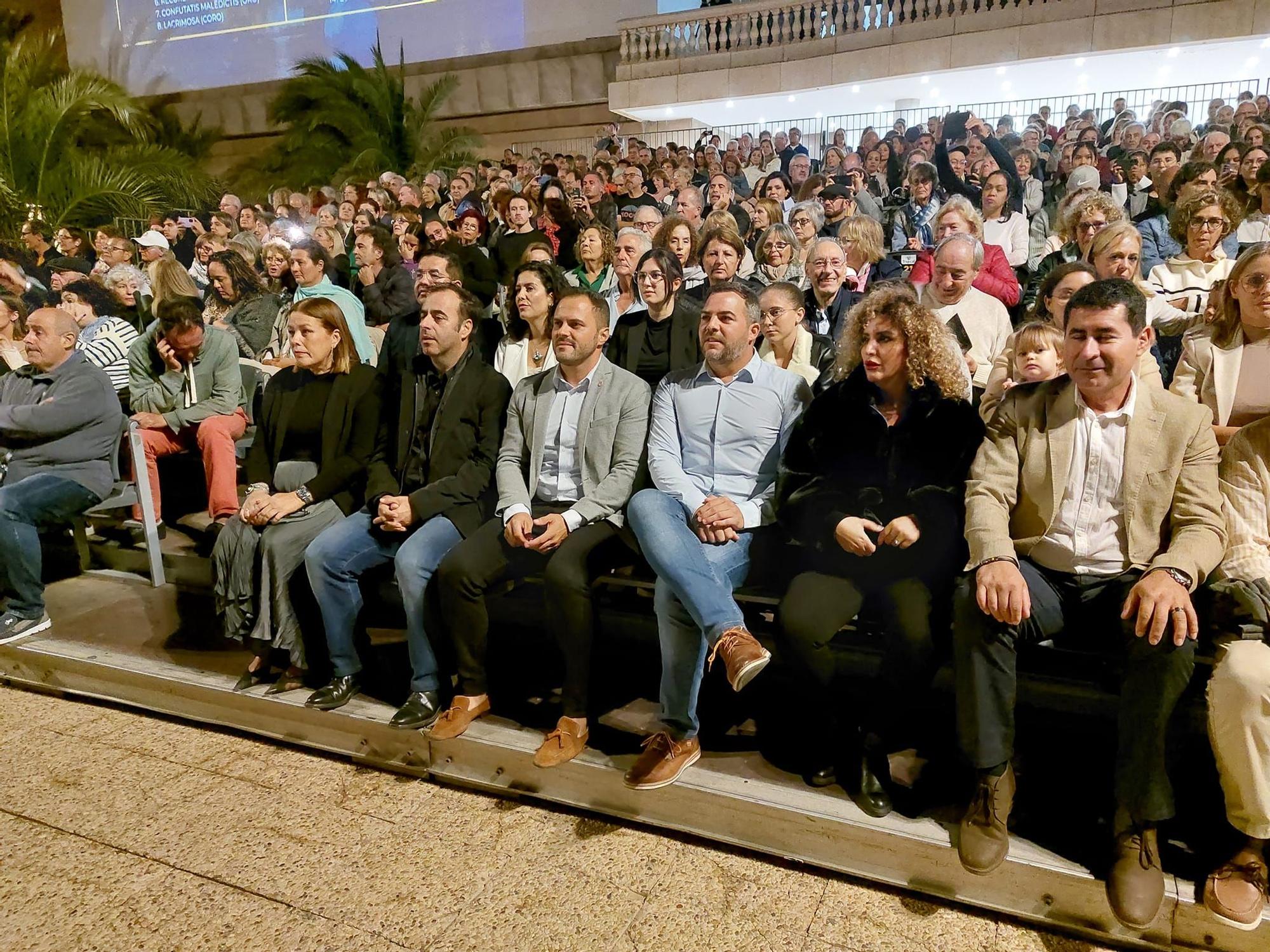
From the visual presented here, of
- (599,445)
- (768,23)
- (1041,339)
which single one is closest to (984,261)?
(1041,339)

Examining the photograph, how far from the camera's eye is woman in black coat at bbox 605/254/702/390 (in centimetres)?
358

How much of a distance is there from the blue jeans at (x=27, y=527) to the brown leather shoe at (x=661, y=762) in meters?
2.79

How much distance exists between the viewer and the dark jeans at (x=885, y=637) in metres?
2.15

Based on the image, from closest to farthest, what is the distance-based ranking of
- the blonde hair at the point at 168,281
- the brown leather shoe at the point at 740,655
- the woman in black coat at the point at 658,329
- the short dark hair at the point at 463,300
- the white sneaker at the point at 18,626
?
the brown leather shoe at the point at 740,655 → the short dark hair at the point at 463,300 → the white sneaker at the point at 18,626 → the woman in black coat at the point at 658,329 → the blonde hair at the point at 168,281

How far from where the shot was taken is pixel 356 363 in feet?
10.5

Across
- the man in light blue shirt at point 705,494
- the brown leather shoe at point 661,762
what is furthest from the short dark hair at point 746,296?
the brown leather shoe at point 661,762

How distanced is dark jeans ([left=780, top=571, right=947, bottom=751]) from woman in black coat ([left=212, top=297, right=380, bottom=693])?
1679mm

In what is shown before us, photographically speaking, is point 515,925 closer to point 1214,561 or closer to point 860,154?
point 1214,561

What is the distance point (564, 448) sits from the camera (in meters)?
2.87

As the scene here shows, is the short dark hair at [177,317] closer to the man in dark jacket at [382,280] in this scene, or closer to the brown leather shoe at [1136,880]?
the man in dark jacket at [382,280]

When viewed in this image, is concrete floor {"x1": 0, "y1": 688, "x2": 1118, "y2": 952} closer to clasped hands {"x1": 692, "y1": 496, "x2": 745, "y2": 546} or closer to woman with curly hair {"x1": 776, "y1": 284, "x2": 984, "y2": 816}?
woman with curly hair {"x1": 776, "y1": 284, "x2": 984, "y2": 816}

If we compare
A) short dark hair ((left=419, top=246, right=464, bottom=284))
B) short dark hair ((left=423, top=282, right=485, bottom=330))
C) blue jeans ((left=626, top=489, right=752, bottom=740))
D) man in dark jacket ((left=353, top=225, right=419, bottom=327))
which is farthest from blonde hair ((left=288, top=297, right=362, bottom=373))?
man in dark jacket ((left=353, top=225, right=419, bottom=327))

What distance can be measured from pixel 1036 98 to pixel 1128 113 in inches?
202

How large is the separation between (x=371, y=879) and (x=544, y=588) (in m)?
0.91
